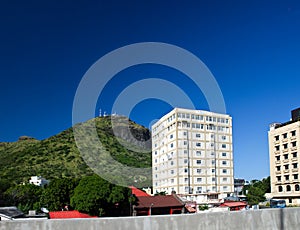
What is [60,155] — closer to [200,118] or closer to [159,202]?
[200,118]

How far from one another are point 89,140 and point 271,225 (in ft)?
177

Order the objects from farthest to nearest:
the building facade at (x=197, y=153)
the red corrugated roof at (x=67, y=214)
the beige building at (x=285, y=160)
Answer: the building facade at (x=197, y=153) < the beige building at (x=285, y=160) < the red corrugated roof at (x=67, y=214)

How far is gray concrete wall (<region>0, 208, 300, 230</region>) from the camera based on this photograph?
4.99m

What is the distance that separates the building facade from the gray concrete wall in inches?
1747

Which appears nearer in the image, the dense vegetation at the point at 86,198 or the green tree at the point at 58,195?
the dense vegetation at the point at 86,198

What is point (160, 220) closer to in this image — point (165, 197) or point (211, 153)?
point (165, 197)

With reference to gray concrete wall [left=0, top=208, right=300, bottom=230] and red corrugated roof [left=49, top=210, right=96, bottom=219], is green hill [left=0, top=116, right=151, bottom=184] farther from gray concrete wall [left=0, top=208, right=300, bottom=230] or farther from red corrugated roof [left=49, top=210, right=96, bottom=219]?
gray concrete wall [left=0, top=208, right=300, bottom=230]

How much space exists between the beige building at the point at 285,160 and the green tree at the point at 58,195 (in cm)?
2511

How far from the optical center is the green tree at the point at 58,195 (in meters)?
31.8

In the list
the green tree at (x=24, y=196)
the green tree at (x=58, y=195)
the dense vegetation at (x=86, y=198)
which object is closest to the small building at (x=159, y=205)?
the dense vegetation at (x=86, y=198)

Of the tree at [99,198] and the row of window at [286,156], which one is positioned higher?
the row of window at [286,156]

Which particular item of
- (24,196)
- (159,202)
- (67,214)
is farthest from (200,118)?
(67,214)

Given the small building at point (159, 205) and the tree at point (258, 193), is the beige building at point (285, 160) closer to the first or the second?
the tree at point (258, 193)

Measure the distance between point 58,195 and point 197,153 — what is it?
2459 cm
